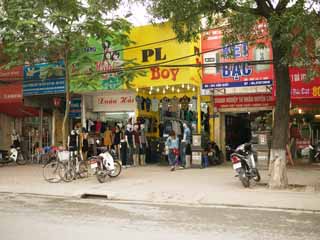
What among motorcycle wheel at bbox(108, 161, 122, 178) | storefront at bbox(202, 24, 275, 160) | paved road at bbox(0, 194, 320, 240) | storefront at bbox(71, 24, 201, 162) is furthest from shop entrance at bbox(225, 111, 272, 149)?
paved road at bbox(0, 194, 320, 240)

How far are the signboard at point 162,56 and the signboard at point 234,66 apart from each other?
0.47 meters

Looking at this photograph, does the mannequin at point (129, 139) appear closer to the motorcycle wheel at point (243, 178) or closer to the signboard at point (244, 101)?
the signboard at point (244, 101)

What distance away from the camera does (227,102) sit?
2053 cm

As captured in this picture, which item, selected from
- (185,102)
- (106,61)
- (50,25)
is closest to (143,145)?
(185,102)

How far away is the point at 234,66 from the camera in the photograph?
1831 cm

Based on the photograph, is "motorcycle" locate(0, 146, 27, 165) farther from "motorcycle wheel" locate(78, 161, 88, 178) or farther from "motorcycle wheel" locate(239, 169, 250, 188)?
"motorcycle wheel" locate(239, 169, 250, 188)

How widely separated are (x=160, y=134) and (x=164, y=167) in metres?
2.67

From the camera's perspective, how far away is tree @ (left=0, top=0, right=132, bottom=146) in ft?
49.8

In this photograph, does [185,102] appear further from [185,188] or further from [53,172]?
[185,188]

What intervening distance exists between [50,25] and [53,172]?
517cm

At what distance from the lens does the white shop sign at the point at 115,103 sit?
2209cm

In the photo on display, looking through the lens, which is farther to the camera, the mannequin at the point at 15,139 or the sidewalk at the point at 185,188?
the mannequin at the point at 15,139

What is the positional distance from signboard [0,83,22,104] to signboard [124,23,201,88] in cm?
625

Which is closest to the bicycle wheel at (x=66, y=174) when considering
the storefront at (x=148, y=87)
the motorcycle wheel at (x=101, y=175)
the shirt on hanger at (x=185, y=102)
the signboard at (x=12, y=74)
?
the motorcycle wheel at (x=101, y=175)
